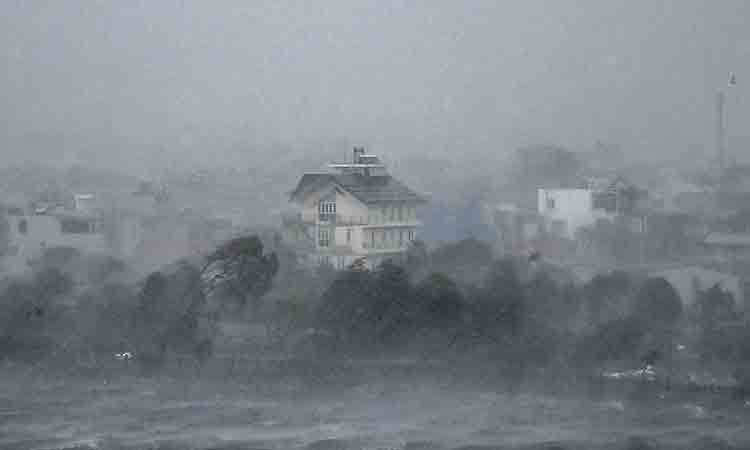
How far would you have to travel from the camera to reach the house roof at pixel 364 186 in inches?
401

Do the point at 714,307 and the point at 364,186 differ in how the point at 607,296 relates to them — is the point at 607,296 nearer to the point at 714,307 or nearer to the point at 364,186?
the point at 714,307

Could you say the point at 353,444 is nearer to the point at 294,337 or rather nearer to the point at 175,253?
the point at 294,337

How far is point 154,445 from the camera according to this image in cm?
797

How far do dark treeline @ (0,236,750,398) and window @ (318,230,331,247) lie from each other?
307 mm

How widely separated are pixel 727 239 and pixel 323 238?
113 inches

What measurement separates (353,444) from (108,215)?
3809 millimetres

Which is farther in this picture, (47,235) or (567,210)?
(47,235)

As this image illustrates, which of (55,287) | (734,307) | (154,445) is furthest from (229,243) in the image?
(734,307)

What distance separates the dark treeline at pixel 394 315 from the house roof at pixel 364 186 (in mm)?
465

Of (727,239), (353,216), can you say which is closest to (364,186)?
(353,216)

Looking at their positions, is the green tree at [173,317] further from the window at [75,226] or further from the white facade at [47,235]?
the window at [75,226]

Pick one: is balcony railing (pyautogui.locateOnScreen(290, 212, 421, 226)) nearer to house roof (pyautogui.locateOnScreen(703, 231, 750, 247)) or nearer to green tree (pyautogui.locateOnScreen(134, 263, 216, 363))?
green tree (pyautogui.locateOnScreen(134, 263, 216, 363))

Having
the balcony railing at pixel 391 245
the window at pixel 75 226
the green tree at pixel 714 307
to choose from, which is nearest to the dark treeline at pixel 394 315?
the green tree at pixel 714 307

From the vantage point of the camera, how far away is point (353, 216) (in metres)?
10.1
